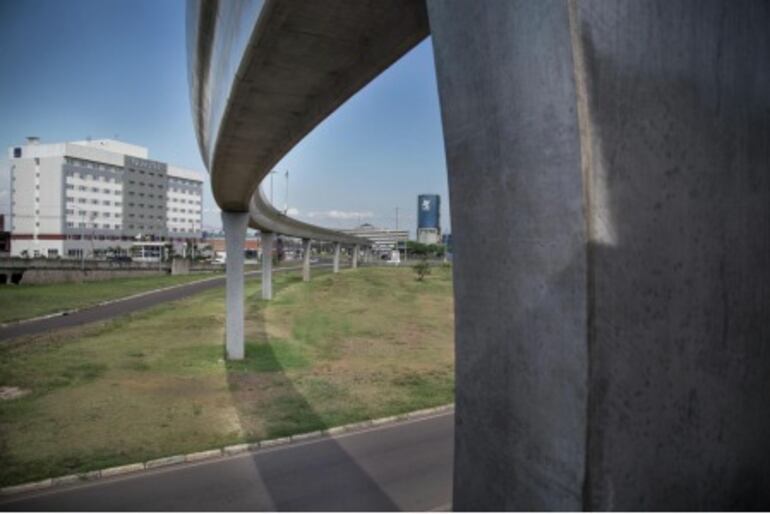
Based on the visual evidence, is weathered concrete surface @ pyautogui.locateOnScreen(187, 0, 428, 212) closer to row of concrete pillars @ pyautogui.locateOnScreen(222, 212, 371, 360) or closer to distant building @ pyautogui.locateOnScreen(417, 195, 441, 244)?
row of concrete pillars @ pyautogui.locateOnScreen(222, 212, 371, 360)

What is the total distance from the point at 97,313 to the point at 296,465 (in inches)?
1120

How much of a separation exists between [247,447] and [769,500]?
398 inches

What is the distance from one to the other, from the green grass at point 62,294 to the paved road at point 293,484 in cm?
2530

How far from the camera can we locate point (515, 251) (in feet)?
7.87

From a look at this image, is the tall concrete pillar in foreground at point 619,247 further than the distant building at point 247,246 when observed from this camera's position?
No

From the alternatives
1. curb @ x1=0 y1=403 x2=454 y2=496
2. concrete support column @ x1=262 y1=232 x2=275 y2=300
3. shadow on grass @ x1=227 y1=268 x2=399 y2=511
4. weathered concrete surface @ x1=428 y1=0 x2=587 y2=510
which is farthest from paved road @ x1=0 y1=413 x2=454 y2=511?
concrete support column @ x1=262 y1=232 x2=275 y2=300

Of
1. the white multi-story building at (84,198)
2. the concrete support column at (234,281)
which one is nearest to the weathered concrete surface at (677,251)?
the concrete support column at (234,281)

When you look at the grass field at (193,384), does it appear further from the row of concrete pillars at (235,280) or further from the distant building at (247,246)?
the distant building at (247,246)

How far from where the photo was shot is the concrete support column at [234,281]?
20234 mm

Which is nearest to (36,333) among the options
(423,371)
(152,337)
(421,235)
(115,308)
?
(152,337)

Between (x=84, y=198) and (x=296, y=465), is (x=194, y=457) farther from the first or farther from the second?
(x=84, y=198)

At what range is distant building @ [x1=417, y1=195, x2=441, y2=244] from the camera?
175375 millimetres

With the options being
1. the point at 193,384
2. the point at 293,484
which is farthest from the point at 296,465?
the point at 193,384

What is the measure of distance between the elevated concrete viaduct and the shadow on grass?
653cm
